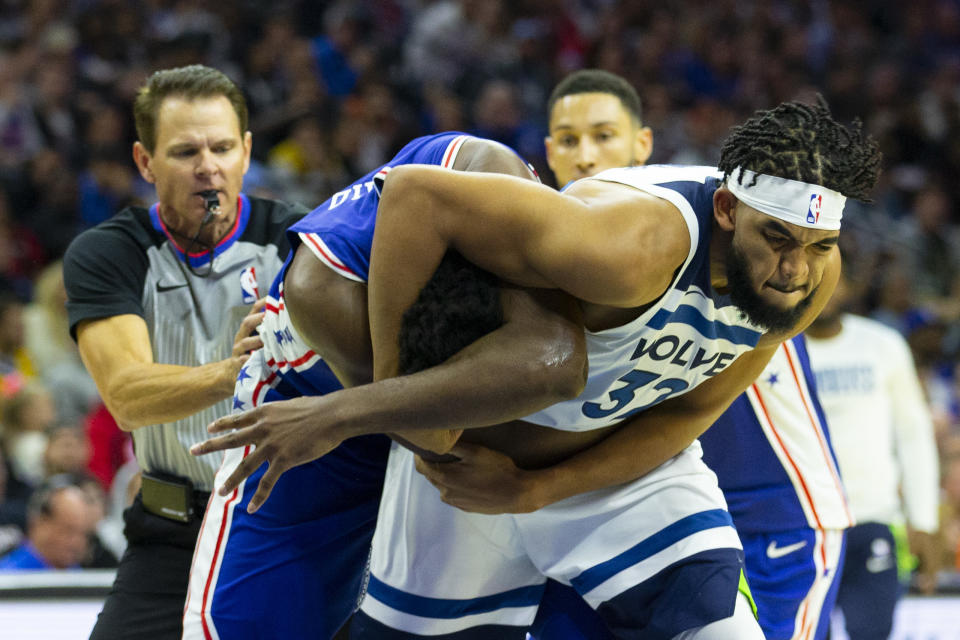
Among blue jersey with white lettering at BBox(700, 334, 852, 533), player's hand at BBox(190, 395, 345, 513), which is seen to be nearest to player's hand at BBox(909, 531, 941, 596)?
blue jersey with white lettering at BBox(700, 334, 852, 533)

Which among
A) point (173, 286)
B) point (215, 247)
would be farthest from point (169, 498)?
point (215, 247)

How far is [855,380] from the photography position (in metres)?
5.06

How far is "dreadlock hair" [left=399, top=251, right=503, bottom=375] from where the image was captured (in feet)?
7.39

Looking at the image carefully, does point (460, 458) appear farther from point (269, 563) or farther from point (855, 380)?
point (855, 380)

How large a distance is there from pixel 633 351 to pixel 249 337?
36.1 inches

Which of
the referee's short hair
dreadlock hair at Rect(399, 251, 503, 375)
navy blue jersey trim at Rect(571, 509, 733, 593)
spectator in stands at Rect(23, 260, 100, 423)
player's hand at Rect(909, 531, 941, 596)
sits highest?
the referee's short hair

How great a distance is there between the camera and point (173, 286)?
3246 mm

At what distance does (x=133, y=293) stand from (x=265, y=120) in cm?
557

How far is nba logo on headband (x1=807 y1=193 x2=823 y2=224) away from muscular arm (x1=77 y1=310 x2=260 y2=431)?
1277mm

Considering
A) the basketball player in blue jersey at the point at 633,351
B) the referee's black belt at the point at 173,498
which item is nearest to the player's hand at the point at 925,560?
the basketball player in blue jersey at the point at 633,351

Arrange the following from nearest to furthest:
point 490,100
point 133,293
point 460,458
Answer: point 460,458, point 133,293, point 490,100

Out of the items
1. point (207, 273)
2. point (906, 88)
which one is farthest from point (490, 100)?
point (207, 273)

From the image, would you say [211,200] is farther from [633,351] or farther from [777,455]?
[777,455]

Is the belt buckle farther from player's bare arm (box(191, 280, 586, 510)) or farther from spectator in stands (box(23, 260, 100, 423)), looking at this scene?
spectator in stands (box(23, 260, 100, 423))
